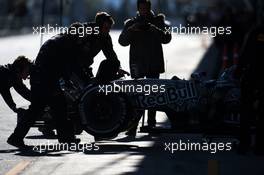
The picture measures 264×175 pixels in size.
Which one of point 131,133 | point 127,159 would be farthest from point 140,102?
point 127,159

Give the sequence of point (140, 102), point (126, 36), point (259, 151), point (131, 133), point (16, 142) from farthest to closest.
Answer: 1. point (126, 36)
2. point (131, 133)
3. point (140, 102)
4. point (16, 142)
5. point (259, 151)

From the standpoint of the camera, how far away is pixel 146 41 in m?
15.9

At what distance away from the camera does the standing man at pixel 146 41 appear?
15.7 meters

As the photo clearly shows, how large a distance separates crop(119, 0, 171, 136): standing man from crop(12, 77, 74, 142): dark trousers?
192cm

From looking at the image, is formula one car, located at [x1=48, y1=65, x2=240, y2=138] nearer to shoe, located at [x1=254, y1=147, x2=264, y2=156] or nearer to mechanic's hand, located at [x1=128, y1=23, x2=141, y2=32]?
shoe, located at [x1=254, y1=147, x2=264, y2=156]

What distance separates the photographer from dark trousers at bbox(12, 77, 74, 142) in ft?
45.8

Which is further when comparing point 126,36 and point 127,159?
point 126,36

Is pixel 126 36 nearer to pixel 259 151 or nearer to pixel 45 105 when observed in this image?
pixel 45 105

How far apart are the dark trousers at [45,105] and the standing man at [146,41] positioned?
6.31ft

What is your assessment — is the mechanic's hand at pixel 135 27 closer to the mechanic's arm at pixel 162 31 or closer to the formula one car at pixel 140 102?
the mechanic's arm at pixel 162 31

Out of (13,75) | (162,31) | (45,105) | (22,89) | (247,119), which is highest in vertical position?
(162,31)

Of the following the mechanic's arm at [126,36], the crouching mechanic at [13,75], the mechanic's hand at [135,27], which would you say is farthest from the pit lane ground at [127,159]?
the mechanic's hand at [135,27]

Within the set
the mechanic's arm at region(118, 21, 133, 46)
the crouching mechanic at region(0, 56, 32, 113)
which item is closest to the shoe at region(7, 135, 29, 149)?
the crouching mechanic at region(0, 56, 32, 113)

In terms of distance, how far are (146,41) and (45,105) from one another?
94.9 inches
